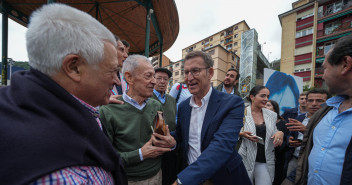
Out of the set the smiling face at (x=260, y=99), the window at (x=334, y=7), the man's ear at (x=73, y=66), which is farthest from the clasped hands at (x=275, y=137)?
the window at (x=334, y=7)

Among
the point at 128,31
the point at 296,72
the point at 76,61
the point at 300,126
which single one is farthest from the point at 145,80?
the point at 296,72

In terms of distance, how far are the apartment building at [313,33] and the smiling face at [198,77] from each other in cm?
→ 2964

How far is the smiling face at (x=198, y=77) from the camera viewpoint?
5.99 ft

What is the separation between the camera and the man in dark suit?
1308 mm

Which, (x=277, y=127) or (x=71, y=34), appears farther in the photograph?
(x=277, y=127)

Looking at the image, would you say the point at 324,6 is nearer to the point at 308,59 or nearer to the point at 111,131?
the point at 308,59

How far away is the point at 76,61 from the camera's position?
0.78 metres

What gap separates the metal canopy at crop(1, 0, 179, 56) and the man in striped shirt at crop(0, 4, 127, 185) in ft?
14.9

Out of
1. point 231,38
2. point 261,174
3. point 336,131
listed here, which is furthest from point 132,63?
point 231,38

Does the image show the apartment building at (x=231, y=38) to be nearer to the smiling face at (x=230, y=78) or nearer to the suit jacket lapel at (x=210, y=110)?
the smiling face at (x=230, y=78)

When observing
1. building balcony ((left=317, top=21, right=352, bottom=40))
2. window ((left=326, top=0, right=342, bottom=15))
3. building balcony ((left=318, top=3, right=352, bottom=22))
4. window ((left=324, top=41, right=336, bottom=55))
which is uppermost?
window ((left=326, top=0, right=342, bottom=15))

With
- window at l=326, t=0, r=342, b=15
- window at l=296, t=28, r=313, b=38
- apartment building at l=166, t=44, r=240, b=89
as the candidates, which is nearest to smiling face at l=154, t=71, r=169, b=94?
window at l=296, t=28, r=313, b=38

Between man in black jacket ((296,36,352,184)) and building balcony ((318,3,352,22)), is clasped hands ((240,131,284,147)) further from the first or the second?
building balcony ((318,3,352,22))

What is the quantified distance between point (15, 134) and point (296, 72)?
33.5 m
